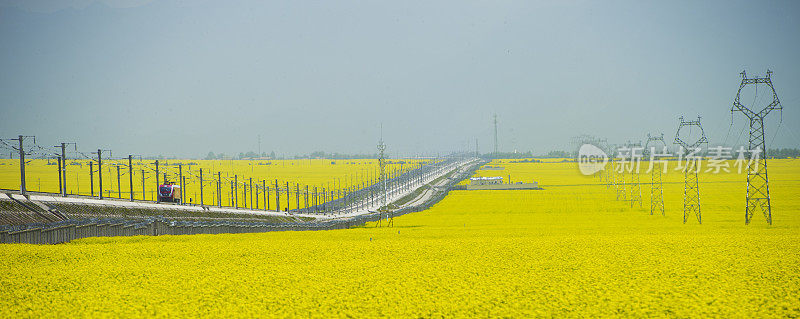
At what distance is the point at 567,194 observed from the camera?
110062 mm

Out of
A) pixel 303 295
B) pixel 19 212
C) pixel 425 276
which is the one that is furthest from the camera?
pixel 19 212

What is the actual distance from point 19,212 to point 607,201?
75.3m

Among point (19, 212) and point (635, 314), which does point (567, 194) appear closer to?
point (19, 212)

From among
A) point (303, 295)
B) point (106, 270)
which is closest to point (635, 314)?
point (303, 295)

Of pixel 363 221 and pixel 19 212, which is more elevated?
pixel 19 212

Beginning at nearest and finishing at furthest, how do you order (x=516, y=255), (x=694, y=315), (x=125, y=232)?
(x=694, y=315) → (x=516, y=255) → (x=125, y=232)

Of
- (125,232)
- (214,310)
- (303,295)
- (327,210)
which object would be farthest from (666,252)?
(327,210)

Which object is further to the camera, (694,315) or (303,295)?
(303,295)

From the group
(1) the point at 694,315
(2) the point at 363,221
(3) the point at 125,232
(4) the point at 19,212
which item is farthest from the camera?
(2) the point at 363,221

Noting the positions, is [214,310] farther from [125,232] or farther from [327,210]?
[327,210]

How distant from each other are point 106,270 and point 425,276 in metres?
11.0

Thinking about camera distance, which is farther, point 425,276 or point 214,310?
point 425,276

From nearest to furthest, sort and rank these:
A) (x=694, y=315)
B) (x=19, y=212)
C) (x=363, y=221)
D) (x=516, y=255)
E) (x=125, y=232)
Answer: (x=694, y=315)
(x=516, y=255)
(x=19, y=212)
(x=125, y=232)
(x=363, y=221)

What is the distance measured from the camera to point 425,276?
69.8 ft
